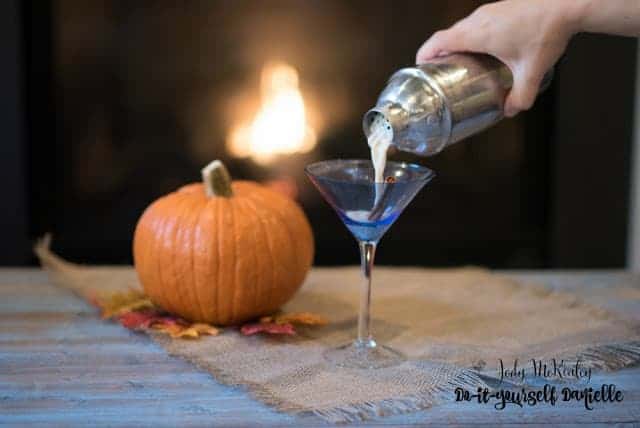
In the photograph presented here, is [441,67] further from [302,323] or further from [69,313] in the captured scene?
[69,313]

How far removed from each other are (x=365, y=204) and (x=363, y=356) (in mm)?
180

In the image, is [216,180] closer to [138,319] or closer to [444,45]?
[138,319]

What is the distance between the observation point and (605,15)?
1.02m

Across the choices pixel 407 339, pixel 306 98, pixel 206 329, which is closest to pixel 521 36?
pixel 407 339

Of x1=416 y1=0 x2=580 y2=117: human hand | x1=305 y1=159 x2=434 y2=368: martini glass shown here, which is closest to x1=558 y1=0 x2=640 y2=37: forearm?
x1=416 y1=0 x2=580 y2=117: human hand

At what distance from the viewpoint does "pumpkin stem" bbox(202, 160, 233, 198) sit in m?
1.15

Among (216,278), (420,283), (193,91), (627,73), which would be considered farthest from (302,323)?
(627,73)

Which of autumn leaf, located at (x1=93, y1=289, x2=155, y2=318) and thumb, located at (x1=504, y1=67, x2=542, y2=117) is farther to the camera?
autumn leaf, located at (x1=93, y1=289, x2=155, y2=318)

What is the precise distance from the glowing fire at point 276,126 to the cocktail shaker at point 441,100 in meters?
1.11

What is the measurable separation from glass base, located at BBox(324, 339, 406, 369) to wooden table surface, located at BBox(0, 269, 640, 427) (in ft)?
0.44

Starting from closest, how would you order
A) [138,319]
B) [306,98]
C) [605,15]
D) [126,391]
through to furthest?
A: 1. [126,391]
2. [605,15]
3. [138,319]
4. [306,98]

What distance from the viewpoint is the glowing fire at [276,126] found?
85.3 inches

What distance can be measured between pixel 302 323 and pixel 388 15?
1.19 metres

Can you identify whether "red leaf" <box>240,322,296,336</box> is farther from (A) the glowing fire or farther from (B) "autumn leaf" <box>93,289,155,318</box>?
(A) the glowing fire
